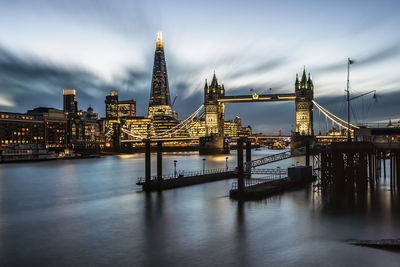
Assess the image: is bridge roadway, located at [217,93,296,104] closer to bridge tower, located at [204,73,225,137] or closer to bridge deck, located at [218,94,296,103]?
bridge deck, located at [218,94,296,103]

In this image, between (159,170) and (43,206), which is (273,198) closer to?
(159,170)

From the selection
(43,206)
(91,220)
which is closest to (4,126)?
(43,206)

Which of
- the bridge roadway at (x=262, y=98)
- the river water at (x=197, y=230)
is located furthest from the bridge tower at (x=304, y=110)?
the river water at (x=197, y=230)

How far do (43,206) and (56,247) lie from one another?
15.5 meters

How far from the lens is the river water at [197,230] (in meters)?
18.1

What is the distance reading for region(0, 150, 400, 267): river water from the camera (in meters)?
18.1

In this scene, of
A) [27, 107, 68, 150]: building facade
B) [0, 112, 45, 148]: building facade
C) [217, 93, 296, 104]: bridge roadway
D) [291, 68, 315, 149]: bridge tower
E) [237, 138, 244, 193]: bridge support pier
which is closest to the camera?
[237, 138, 244, 193]: bridge support pier

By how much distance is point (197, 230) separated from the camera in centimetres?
2356

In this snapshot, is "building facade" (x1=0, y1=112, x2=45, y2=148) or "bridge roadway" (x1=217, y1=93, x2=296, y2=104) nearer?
"bridge roadway" (x1=217, y1=93, x2=296, y2=104)

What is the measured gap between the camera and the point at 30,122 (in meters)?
153

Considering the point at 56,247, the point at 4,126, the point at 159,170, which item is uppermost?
the point at 4,126

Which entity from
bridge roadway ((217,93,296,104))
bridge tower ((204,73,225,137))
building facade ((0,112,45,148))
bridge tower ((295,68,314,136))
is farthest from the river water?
building facade ((0,112,45,148))

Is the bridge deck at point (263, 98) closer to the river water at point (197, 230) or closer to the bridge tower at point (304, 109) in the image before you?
the bridge tower at point (304, 109)

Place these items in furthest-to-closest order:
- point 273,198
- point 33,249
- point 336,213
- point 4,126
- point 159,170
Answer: point 4,126
point 159,170
point 273,198
point 336,213
point 33,249
